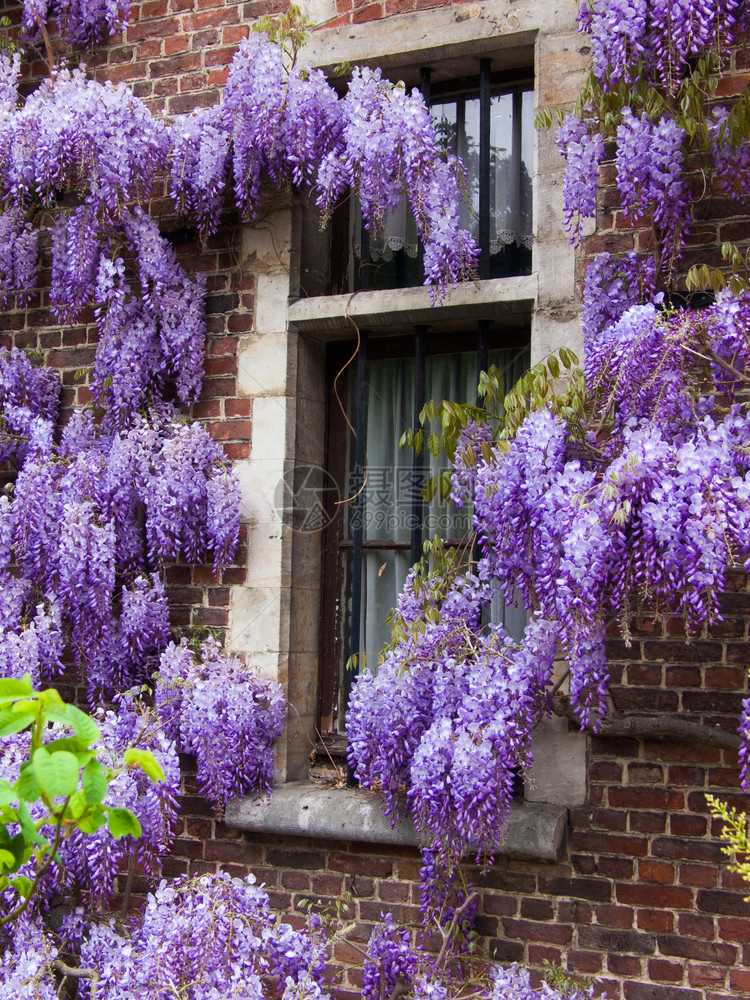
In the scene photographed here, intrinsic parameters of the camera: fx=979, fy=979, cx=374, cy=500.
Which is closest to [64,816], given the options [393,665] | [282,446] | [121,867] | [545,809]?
[393,665]

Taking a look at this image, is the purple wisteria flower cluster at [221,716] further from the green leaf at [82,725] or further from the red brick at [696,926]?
the green leaf at [82,725]

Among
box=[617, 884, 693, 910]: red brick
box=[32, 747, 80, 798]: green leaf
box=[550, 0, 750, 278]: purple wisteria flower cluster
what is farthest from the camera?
box=[617, 884, 693, 910]: red brick

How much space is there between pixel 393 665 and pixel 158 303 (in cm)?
171

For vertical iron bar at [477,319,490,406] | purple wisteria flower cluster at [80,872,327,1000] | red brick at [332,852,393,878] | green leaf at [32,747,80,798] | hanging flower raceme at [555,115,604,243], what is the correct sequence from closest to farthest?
green leaf at [32,747,80,798] → purple wisteria flower cluster at [80,872,327,1000] → hanging flower raceme at [555,115,604,243] → red brick at [332,852,393,878] → vertical iron bar at [477,319,490,406]

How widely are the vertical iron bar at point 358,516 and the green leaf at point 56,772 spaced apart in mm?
2343

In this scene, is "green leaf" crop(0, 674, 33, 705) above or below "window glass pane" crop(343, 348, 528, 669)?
below

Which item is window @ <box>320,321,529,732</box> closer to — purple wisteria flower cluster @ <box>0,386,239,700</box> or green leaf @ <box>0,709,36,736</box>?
purple wisteria flower cluster @ <box>0,386,239,700</box>

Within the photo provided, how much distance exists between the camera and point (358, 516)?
12.2 feet

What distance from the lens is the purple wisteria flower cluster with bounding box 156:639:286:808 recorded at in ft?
11.0

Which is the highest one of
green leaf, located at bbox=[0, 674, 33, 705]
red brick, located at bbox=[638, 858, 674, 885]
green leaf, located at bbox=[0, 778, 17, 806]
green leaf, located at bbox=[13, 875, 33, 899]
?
green leaf, located at bbox=[0, 674, 33, 705]

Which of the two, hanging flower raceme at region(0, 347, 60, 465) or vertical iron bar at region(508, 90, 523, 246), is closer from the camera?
vertical iron bar at region(508, 90, 523, 246)

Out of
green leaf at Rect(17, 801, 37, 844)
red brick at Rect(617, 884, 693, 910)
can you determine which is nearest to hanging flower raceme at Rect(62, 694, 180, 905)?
red brick at Rect(617, 884, 693, 910)

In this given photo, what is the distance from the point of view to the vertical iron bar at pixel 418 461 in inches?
139

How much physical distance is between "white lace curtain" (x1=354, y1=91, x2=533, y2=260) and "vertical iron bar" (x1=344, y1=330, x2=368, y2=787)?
0.51 meters
